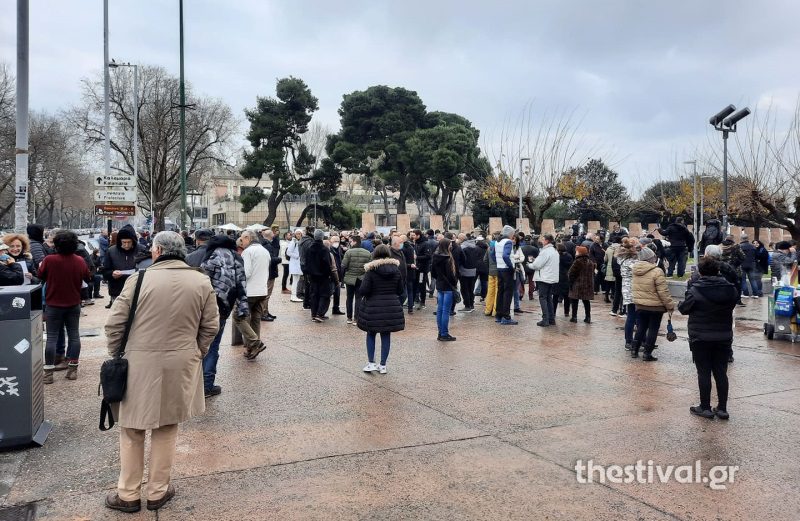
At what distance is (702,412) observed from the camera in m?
6.14

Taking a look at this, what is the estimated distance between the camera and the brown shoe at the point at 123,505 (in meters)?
3.97

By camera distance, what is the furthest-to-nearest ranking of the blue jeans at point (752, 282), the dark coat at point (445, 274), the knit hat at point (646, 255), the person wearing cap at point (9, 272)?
the blue jeans at point (752, 282), the dark coat at point (445, 274), the knit hat at point (646, 255), the person wearing cap at point (9, 272)

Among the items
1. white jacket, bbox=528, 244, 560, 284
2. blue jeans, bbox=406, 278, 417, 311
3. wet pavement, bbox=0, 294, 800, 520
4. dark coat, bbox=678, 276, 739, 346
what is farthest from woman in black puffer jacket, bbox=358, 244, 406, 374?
blue jeans, bbox=406, 278, 417, 311

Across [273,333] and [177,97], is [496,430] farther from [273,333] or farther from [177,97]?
[177,97]

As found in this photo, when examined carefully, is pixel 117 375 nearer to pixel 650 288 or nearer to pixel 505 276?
pixel 650 288

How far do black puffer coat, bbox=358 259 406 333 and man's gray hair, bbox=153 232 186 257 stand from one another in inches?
136

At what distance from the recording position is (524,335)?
11.0m

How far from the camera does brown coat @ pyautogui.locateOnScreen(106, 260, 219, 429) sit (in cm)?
399

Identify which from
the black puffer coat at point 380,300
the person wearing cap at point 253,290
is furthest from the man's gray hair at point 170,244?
the person wearing cap at point 253,290

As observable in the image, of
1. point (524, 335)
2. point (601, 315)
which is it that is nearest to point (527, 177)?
point (601, 315)

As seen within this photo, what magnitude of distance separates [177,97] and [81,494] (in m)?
39.0

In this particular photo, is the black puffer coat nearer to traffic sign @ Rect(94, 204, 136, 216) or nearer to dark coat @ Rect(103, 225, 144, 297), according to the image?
dark coat @ Rect(103, 225, 144, 297)

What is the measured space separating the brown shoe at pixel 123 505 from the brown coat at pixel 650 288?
6.92 metres

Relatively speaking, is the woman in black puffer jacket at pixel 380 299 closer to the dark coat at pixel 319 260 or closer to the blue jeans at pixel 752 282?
the dark coat at pixel 319 260
